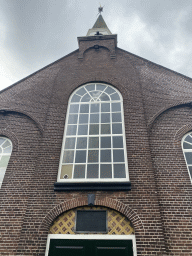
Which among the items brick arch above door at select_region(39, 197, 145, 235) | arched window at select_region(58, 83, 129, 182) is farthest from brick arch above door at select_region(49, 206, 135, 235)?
arched window at select_region(58, 83, 129, 182)

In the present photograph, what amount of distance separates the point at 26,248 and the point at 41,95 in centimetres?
615

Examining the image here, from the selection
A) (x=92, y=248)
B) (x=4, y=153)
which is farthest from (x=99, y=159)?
(x=4, y=153)

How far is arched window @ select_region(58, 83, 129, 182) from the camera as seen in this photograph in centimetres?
638

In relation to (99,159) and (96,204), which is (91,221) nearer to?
(96,204)

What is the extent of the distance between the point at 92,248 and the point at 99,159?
2.70 meters

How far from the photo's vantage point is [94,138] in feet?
23.6

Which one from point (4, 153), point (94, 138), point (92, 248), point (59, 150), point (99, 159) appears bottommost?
point (92, 248)

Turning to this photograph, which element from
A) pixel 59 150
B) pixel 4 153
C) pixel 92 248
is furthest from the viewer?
pixel 4 153

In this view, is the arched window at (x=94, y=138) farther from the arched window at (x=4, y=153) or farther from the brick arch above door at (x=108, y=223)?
the arched window at (x=4, y=153)

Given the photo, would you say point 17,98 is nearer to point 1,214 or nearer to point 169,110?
point 1,214

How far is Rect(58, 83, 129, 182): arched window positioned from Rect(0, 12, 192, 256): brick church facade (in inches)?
1.5

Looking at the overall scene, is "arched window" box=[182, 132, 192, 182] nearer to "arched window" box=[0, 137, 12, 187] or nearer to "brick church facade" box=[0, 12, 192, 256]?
"brick church facade" box=[0, 12, 192, 256]

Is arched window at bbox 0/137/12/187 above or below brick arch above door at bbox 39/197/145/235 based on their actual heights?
above

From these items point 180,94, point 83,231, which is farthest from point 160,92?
point 83,231
